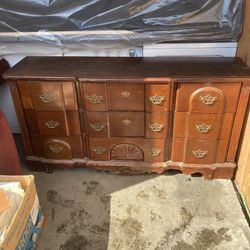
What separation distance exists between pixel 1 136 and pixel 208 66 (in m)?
1.18

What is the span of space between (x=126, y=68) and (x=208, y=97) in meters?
0.49

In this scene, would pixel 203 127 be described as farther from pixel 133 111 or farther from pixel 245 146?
pixel 133 111

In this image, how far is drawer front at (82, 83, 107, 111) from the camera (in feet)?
5.00

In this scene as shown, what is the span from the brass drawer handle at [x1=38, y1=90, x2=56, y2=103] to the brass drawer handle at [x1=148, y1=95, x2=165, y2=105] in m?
0.55

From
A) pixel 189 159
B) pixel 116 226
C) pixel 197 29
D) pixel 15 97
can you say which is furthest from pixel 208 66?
pixel 15 97

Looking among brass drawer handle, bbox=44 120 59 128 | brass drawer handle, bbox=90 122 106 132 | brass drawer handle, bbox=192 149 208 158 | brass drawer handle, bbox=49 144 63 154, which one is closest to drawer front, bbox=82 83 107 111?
brass drawer handle, bbox=90 122 106 132

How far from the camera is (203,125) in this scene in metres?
1.57

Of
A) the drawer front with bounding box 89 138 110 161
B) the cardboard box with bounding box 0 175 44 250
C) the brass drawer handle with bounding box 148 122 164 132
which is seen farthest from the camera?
the drawer front with bounding box 89 138 110 161

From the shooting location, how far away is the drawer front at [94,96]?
1.52 m

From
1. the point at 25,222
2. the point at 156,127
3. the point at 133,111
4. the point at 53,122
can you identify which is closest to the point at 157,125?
the point at 156,127

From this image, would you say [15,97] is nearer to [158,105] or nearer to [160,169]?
[158,105]

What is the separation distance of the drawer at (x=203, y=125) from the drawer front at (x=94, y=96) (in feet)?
1.40

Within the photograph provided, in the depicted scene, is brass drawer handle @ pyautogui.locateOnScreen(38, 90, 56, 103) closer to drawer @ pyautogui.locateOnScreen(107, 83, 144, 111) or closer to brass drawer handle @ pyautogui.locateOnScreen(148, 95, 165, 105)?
drawer @ pyautogui.locateOnScreen(107, 83, 144, 111)

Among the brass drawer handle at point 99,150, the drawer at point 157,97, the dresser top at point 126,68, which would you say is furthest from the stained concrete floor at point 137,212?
the dresser top at point 126,68
